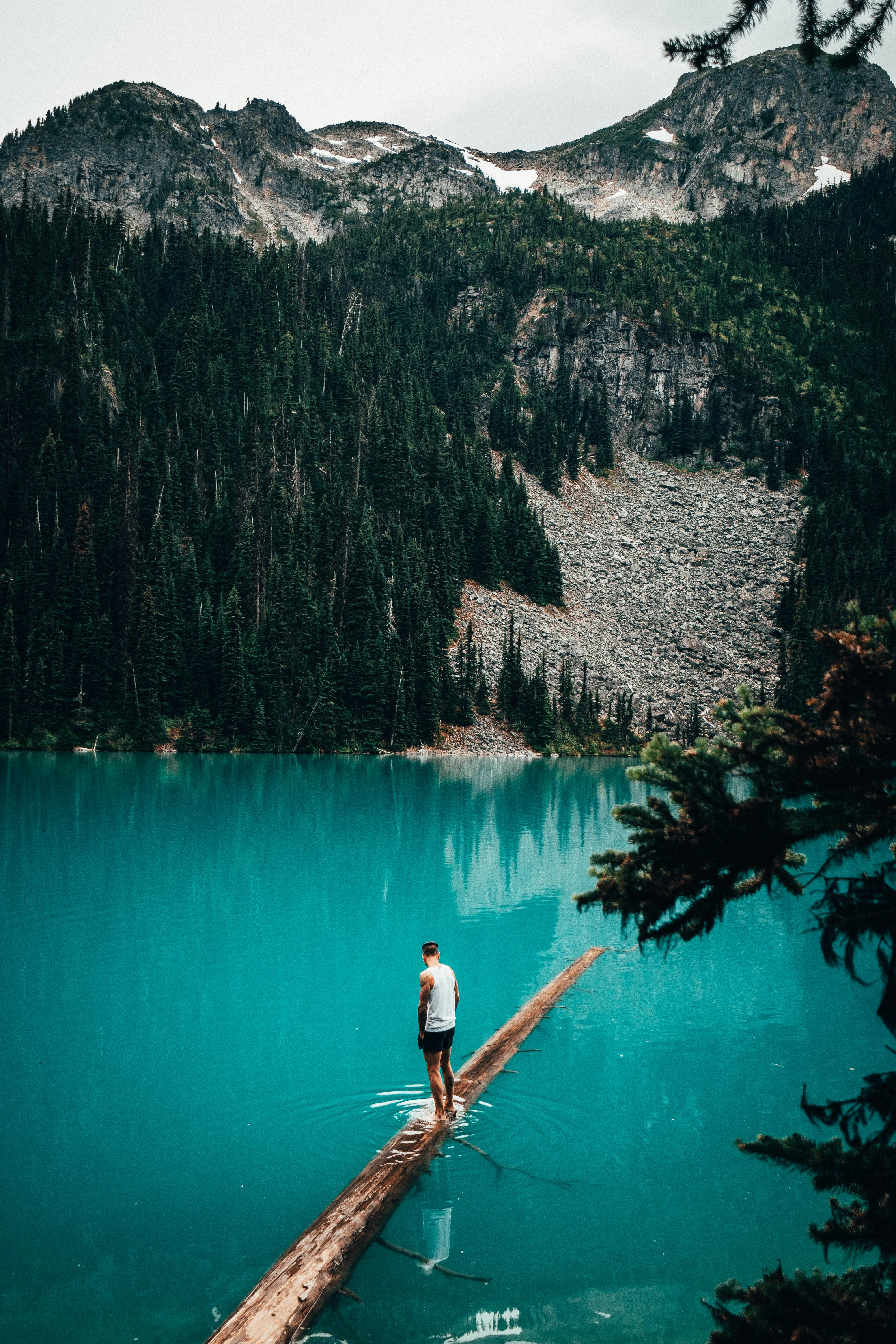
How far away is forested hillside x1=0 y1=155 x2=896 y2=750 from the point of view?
86875 millimetres

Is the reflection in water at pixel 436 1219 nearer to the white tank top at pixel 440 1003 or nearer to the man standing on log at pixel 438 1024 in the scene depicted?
the man standing on log at pixel 438 1024

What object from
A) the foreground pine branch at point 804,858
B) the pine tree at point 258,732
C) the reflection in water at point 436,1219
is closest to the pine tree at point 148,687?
the pine tree at point 258,732

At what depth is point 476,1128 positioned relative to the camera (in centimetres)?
1036

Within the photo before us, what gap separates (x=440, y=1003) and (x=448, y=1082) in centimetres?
113

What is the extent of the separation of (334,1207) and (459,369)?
156 metres

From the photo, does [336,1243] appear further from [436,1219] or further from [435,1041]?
[435,1041]

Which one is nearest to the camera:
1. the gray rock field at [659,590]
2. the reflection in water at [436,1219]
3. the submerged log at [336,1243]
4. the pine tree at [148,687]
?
the submerged log at [336,1243]

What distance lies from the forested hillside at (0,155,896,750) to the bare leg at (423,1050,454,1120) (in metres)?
55.8

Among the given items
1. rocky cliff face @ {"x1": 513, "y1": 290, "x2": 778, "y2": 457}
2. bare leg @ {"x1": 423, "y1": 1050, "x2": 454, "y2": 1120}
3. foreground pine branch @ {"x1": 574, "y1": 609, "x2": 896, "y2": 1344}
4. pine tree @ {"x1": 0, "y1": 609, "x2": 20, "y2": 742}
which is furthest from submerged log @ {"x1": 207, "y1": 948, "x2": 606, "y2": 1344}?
rocky cliff face @ {"x1": 513, "y1": 290, "x2": 778, "y2": 457}

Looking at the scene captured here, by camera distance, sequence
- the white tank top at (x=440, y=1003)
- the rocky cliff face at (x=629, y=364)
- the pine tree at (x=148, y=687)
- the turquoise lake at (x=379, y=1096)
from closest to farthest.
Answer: the turquoise lake at (x=379, y=1096)
the white tank top at (x=440, y=1003)
the pine tree at (x=148, y=687)
the rocky cliff face at (x=629, y=364)

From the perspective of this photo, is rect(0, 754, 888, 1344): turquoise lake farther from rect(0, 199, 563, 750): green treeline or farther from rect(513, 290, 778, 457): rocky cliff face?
rect(513, 290, 778, 457): rocky cliff face

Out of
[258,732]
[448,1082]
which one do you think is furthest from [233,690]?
[448,1082]

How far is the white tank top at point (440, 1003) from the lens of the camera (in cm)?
1020

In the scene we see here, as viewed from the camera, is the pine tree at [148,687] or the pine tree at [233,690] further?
the pine tree at [233,690]
